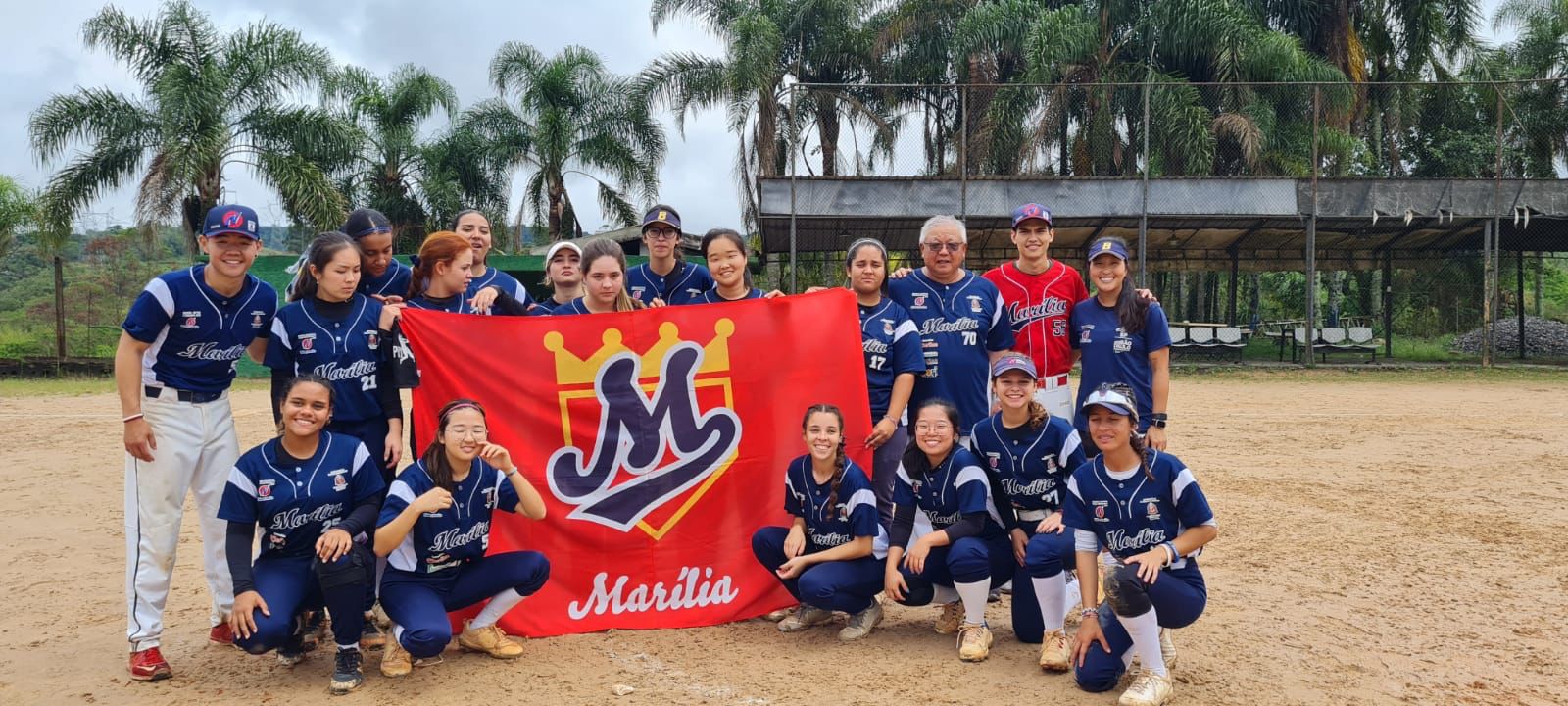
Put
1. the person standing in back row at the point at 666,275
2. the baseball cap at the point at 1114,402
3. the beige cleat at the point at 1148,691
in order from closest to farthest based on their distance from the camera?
the beige cleat at the point at 1148,691
the baseball cap at the point at 1114,402
the person standing in back row at the point at 666,275

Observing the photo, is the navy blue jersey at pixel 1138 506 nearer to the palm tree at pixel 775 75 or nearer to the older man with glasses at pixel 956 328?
the older man with glasses at pixel 956 328

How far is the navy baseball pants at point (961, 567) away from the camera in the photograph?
425cm

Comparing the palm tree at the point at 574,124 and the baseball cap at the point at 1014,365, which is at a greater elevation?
the palm tree at the point at 574,124

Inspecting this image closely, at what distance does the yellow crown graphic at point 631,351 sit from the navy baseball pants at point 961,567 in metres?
1.34

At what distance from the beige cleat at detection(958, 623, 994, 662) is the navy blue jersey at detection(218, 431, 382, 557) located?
246cm

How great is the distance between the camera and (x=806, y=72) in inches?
1013

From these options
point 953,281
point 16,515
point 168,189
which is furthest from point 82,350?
point 953,281

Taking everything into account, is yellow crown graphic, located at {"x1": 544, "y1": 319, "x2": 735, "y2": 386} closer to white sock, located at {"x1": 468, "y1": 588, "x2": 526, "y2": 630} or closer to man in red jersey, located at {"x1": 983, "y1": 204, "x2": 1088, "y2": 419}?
white sock, located at {"x1": 468, "y1": 588, "x2": 526, "y2": 630}

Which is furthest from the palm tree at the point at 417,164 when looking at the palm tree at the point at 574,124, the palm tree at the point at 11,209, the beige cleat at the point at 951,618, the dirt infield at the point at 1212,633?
the beige cleat at the point at 951,618

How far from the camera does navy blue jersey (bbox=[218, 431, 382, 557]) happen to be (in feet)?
12.8

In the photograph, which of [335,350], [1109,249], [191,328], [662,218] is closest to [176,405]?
[191,328]

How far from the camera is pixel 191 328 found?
4098 mm

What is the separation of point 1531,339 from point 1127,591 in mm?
26035

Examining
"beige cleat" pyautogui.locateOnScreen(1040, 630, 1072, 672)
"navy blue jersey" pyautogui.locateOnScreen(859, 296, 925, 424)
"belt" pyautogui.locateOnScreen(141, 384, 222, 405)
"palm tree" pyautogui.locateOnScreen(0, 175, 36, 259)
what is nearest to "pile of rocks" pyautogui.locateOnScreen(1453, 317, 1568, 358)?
"navy blue jersey" pyautogui.locateOnScreen(859, 296, 925, 424)
